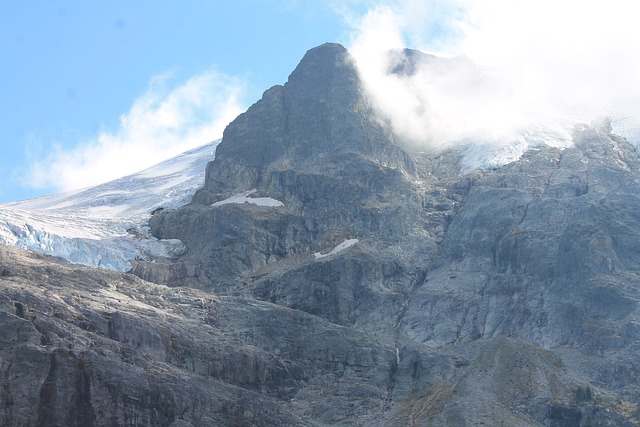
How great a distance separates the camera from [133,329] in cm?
12762

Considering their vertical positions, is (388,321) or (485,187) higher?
(485,187)

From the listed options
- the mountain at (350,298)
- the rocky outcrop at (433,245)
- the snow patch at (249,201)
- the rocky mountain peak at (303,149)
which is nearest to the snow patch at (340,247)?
the mountain at (350,298)

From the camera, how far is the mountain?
Answer: 12100 centimetres

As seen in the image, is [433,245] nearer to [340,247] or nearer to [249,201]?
[340,247]

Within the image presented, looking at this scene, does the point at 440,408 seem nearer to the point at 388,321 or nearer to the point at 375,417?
the point at 375,417

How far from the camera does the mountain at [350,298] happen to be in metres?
121

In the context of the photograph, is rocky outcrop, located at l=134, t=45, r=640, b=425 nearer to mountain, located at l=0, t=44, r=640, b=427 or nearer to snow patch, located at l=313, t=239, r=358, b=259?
mountain, located at l=0, t=44, r=640, b=427

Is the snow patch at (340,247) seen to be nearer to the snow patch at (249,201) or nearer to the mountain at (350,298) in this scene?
the mountain at (350,298)

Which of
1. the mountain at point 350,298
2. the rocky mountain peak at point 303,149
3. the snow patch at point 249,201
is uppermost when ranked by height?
the rocky mountain peak at point 303,149

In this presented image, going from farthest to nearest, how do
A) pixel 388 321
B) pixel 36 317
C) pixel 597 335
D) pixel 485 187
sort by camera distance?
1. pixel 485 187
2. pixel 388 321
3. pixel 597 335
4. pixel 36 317

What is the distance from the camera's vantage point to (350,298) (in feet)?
509

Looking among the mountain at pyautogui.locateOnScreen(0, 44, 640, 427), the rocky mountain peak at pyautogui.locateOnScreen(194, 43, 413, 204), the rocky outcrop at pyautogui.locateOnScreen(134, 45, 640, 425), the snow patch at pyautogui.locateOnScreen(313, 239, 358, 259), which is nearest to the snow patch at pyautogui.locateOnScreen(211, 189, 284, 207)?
the mountain at pyautogui.locateOnScreen(0, 44, 640, 427)

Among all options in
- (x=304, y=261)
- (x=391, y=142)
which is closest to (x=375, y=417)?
(x=304, y=261)

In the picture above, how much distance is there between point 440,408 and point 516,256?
3708cm
